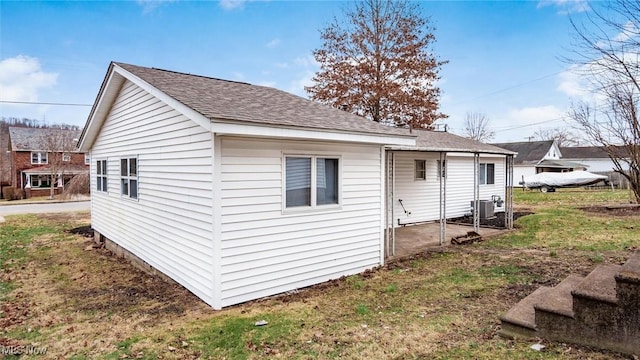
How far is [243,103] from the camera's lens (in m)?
6.06

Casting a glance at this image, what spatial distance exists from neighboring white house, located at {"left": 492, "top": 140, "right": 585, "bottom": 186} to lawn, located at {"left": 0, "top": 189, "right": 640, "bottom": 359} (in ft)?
108

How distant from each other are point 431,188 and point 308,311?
928 cm

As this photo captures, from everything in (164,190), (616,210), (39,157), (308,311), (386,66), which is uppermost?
(386,66)

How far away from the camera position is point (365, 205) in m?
6.88

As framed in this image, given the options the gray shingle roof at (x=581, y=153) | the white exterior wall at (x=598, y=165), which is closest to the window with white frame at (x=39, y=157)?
the white exterior wall at (x=598, y=165)

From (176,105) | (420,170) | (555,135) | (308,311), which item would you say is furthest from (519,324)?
(555,135)

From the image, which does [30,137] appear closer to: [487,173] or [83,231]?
[83,231]

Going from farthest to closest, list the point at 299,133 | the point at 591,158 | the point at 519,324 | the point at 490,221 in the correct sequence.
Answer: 1. the point at 591,158
2. the point at 490,221
3. the point at 299,133
4. the point at 519,324

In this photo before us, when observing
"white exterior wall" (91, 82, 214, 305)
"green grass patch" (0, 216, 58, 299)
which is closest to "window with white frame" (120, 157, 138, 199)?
"white exterior wall" (91, 82, 214, 305)

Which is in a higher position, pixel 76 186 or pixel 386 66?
pixel 386 66

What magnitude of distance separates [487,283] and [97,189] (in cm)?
1055

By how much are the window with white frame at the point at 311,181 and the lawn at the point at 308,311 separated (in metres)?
1.46

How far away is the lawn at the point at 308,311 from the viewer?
3838 millimetres

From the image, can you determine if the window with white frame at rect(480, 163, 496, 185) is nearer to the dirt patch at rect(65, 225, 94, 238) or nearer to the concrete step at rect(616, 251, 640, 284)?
the concrete step at rect(616, 251, 640, 284)
